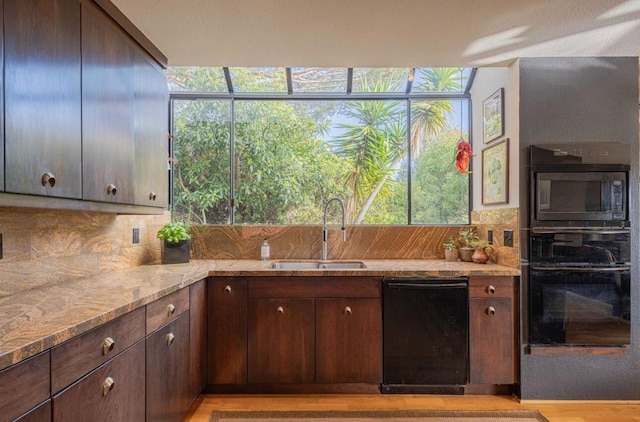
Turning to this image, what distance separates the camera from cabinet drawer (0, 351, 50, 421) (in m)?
0.95

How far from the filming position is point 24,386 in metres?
1.01

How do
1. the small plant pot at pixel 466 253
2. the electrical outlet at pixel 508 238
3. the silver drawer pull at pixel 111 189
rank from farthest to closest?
the small plant pot at pixel 466 253 → the electrical outlet at pixel 508 238 → the silver drawer pull at pixel 111 189

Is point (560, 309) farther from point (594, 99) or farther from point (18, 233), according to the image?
point (18, 233)

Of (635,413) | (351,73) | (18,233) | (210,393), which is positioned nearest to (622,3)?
(351,73)

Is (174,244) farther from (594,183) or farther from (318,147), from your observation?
(594,183)

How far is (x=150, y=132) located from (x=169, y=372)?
140 centimetres

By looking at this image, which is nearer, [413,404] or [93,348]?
[93,348]

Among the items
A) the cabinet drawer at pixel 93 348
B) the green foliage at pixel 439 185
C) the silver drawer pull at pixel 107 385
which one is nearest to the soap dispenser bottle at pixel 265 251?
the green foliage at pixel 439 185

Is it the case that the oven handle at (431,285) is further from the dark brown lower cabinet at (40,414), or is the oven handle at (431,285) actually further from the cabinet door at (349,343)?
the dark brown lower cabinet at (40,414)

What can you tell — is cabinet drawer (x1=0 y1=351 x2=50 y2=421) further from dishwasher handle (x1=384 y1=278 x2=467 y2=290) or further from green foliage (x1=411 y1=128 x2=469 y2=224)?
green foliage (x1=411 y1=128 x2=469 y2=224)

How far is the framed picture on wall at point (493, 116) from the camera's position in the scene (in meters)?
2.72

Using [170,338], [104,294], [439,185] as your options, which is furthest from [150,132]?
[439,185]

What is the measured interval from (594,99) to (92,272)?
11.4 ft

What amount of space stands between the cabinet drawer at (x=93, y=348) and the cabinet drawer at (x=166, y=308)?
0.26 ft
